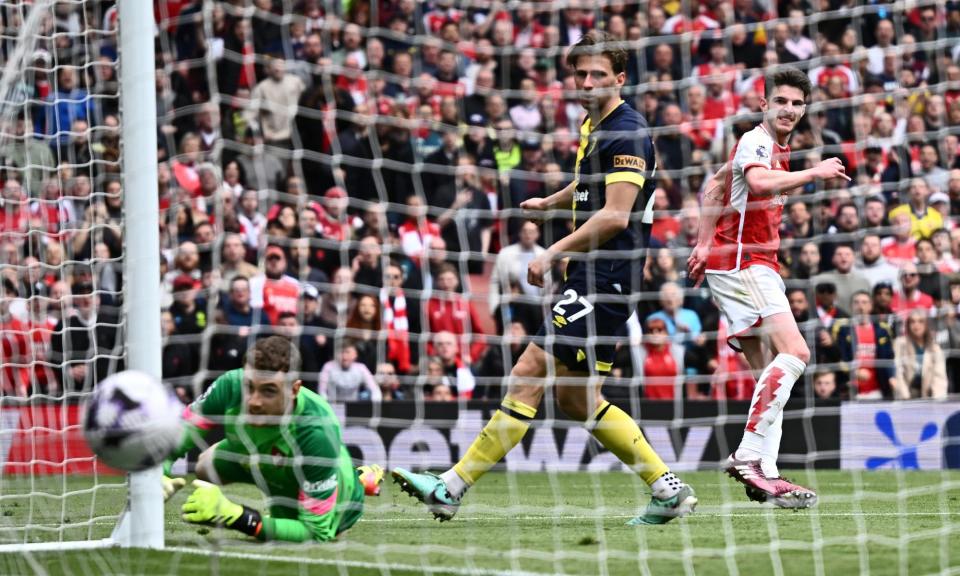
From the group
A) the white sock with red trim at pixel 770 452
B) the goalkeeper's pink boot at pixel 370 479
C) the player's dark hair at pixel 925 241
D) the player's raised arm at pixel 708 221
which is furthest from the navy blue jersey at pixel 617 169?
the player's dark hair at pixel 925 241

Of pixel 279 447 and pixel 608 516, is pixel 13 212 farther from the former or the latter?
pixel 608 516

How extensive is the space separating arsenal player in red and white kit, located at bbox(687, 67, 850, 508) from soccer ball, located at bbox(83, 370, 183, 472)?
9.02 ft

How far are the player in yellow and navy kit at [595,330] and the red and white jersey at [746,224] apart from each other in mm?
658

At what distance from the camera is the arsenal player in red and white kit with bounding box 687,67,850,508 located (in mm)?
6691

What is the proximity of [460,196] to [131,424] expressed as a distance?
5994 mm

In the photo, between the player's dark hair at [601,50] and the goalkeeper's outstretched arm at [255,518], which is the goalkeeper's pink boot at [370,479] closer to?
the goalkeeper's outstretched arm at [255,518]

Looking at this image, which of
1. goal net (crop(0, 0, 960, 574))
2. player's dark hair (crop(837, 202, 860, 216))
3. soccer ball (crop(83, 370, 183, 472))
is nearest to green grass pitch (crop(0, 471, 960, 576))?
goal net (crop(0, 0, 960, 574))

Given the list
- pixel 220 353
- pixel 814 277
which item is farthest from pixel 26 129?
pixel 814 277

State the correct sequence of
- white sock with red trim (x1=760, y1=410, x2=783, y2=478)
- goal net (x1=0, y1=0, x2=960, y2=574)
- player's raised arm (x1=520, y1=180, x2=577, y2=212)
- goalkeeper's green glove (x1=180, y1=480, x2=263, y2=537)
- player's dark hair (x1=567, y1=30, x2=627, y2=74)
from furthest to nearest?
goal net (x1=0, y1=0, x2=960, y2=574) < player's raised arm (x1=520, y1=180, x2=577, y2=212) < white sock with red trim (x1=760, y1=410, x2=783, y2=478) < player's dark hair (x1=567, y1=30, x2=627, y2=74) < goalkeeper's green glove (x1=180, y1=480, x2=263, y2=537)

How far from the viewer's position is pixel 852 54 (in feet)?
36.4

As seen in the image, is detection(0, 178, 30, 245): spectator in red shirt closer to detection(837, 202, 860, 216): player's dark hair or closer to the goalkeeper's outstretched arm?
the goalkeeper's outstretched arm

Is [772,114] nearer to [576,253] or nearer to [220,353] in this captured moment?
[576,253]

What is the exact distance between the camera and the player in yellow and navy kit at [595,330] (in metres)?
6.38

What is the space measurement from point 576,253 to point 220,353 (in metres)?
4.01
